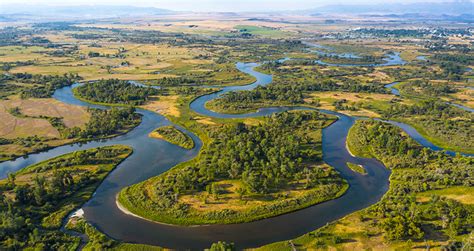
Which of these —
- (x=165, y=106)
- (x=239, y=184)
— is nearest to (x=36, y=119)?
(x=165, y=106)

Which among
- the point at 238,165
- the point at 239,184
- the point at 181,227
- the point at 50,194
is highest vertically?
the point at 238,165

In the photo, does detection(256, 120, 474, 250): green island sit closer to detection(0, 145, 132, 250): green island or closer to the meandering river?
the meandering river

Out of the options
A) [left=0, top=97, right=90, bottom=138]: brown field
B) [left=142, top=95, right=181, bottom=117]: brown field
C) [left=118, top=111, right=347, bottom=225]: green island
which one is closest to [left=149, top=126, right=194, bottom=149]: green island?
[left=118, top=111, right=347, bottom=225]: green island

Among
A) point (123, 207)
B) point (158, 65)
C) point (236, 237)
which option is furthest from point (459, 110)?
point (158, 65)

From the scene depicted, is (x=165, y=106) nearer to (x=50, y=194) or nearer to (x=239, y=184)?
(x=239, y=184)

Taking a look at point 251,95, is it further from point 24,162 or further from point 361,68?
point 361,68

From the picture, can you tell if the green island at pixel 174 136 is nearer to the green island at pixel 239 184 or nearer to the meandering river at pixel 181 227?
the meandering river at pixel 181 227
